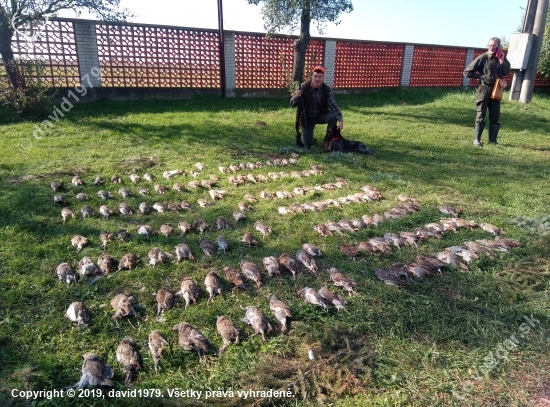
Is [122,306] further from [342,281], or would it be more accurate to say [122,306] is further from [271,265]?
[342,281]

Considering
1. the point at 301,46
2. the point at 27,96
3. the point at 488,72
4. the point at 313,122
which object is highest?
the point at 301,46

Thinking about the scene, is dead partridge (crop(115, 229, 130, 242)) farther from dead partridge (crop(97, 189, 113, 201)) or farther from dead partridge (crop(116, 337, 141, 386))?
dead partridge (crop(116, 337, 141, 386))

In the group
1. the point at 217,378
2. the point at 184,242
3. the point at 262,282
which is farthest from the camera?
the point at 184,242

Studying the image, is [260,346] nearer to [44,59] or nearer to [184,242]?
[184,242]

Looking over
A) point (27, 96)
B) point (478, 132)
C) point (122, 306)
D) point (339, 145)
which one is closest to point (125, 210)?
point (122, 306)

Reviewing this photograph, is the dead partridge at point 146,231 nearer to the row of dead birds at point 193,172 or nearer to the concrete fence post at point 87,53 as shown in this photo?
the row of dead birds at point 193,172

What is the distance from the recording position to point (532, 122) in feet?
A: 40.8

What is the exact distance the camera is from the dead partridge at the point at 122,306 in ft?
10.8

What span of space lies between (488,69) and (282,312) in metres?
7.90

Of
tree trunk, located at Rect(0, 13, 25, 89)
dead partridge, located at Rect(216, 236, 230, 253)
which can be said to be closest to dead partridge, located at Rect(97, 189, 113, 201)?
dead partridge, located at Rect(216, 236, 230, 253)

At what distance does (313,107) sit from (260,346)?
20.4ft

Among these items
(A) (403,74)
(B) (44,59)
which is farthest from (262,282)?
(A) (403,74)

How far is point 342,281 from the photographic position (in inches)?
148

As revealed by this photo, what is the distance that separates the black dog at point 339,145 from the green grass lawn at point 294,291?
42cm
